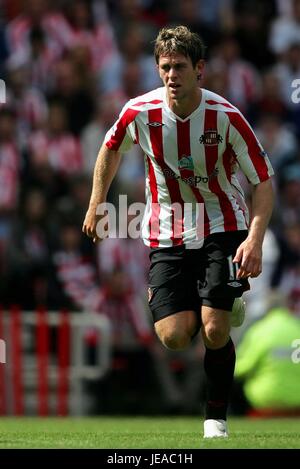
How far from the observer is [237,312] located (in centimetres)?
710

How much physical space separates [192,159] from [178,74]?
49cm

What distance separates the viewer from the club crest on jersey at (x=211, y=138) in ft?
22.6

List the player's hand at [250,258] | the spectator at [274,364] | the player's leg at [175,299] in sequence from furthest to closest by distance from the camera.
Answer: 1. the spectator at [274,364]
2. the player's leg at [175,299]
3. the player's hand at [250,258]

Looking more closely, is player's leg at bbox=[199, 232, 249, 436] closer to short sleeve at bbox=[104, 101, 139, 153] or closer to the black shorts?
the black shorts

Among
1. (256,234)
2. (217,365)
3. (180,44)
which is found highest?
(180,44)

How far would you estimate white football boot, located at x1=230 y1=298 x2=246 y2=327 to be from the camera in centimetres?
704

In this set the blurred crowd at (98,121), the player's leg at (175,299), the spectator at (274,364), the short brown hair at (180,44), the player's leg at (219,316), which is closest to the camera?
the short brown hair at (180,44)

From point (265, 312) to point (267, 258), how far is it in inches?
48.6

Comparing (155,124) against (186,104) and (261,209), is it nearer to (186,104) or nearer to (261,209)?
(186,104)

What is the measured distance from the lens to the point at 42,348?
12383 mm

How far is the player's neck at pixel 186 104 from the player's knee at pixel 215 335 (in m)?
1.19

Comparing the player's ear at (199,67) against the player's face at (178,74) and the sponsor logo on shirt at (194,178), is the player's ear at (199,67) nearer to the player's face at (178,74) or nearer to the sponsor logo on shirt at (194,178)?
the player's face at (178,74)

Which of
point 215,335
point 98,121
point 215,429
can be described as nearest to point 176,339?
point 215,335

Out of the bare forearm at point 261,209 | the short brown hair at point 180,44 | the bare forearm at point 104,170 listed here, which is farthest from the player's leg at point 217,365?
the short brown hair at point 180,44
